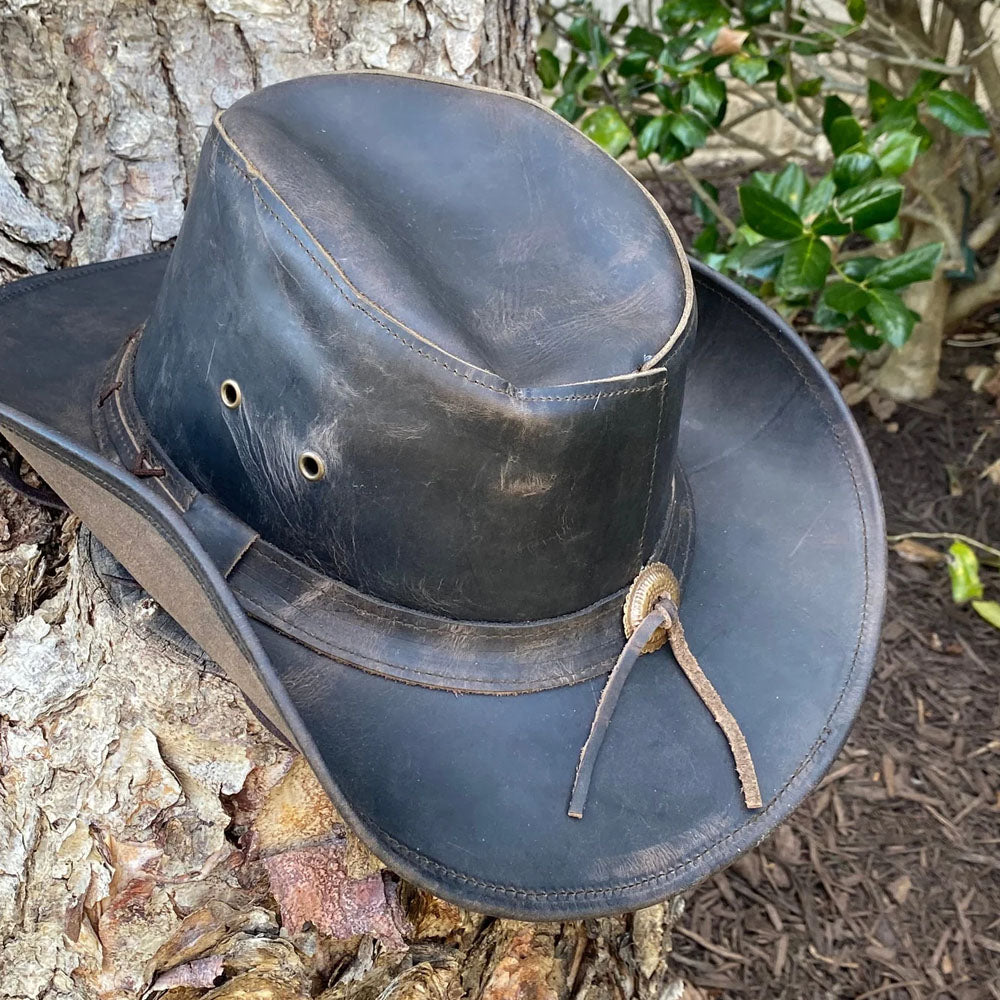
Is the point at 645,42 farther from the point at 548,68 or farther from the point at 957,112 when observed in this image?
the point at 957,112

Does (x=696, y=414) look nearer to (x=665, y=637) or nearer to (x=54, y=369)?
(x=665, y=637)

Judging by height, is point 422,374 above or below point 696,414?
above

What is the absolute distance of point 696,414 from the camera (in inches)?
72.9

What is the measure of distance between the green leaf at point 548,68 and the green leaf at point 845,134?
1.02 meters

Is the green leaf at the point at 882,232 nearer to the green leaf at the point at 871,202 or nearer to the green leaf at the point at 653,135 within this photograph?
the green leaf at the point at 871,202

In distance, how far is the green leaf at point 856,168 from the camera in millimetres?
2266

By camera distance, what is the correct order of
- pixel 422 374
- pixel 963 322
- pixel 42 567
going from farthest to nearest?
pixel 963 322 < pixel 42 567 < pixel 422 374

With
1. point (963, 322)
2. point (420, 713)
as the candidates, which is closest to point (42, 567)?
point (420, 713)

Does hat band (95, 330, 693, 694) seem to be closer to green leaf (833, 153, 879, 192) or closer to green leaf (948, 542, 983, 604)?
green leaf (833, 153, 879, 192)

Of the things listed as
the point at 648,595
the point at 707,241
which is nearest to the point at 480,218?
the point at 648,595

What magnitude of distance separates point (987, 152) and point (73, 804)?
4505mm

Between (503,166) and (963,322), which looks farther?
(963,322)

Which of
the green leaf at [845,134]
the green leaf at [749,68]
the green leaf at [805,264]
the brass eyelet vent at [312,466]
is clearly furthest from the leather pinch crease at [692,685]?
the green leaf at [749,68]

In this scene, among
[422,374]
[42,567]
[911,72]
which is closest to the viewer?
[422,374]
